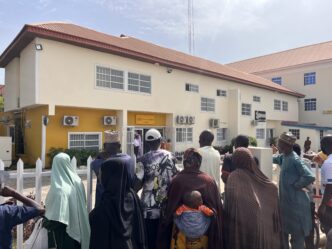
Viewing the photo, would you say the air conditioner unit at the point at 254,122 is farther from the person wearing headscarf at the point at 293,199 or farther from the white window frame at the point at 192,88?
the person wearing headscarf at the point at 293,199

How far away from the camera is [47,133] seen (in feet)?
40.3

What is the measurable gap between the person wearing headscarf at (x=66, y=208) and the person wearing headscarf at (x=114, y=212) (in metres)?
0.33

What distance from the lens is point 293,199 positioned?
11.4ft

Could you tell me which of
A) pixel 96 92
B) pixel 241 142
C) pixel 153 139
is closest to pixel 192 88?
pixel 96 92

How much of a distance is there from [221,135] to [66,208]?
→ 1870 centimetres

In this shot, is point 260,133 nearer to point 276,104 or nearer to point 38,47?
point 276,104

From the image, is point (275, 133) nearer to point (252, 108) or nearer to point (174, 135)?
point (252, 108)

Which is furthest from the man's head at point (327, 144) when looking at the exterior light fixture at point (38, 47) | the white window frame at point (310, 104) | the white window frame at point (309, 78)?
the white window frame at point (309, 78)

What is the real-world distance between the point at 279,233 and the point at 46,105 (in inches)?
435

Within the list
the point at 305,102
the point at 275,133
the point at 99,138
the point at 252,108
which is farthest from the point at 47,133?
the point at 305,102

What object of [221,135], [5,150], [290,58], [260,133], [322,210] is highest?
[290,58]

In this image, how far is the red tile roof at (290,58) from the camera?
95.9ft

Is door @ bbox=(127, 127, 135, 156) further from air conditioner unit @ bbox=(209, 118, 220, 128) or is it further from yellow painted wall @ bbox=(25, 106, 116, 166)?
air conditioner unit @ bbox=(209, 118, 220, 128)

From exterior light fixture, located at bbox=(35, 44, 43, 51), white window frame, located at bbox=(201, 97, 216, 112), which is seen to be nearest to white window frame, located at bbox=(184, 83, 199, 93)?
white window frame, located at bbox=(201, 97, 216, 112)
